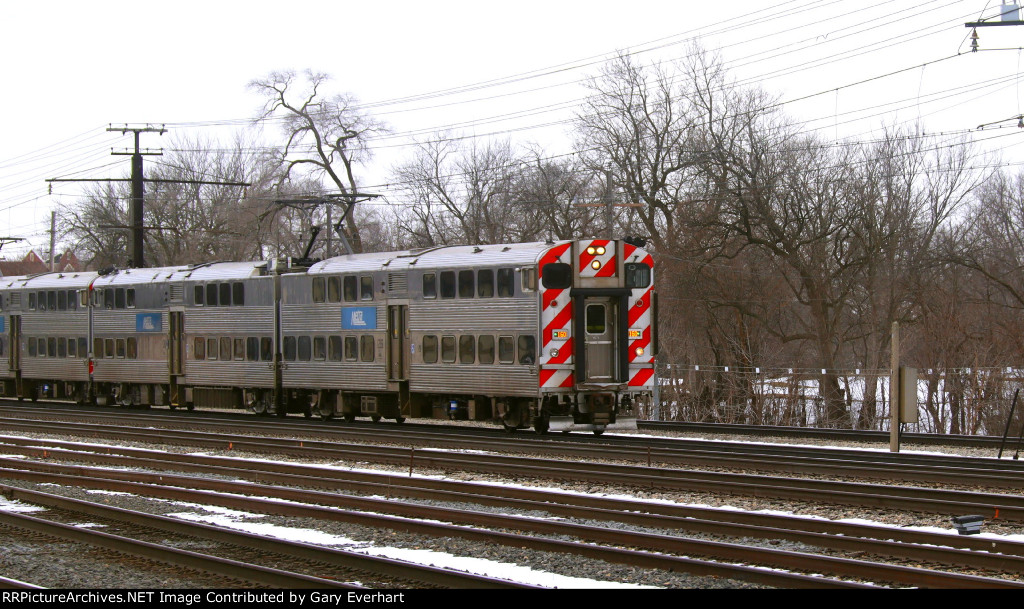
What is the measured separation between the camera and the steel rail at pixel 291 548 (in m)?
8.50

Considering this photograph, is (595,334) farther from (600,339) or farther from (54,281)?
(54,281)

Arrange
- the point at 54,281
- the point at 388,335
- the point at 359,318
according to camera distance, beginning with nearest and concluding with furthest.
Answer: the point at 388,335 → the point at 359,318 → the point at 54,281

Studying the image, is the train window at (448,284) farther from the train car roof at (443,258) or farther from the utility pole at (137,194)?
the utility pole at (137,194)

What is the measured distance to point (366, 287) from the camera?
76.6 feet

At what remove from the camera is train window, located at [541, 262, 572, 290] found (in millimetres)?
19844

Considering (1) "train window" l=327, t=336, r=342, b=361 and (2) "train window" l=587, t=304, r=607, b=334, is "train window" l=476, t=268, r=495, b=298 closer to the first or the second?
(2) "train window" l=587, t=304, r=607, b=334

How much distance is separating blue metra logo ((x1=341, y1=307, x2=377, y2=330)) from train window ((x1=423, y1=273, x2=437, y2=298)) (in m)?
1.68

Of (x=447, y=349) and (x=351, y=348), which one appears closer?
(x=447, y=349)

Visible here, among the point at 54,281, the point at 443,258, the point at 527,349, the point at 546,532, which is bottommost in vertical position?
the point at 546,532

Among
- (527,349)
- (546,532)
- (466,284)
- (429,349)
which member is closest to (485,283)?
Answer: (466,284)

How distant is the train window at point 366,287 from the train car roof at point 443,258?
0.70 ft

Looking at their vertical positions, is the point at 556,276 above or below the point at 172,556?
above

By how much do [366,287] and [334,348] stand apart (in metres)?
1.83
